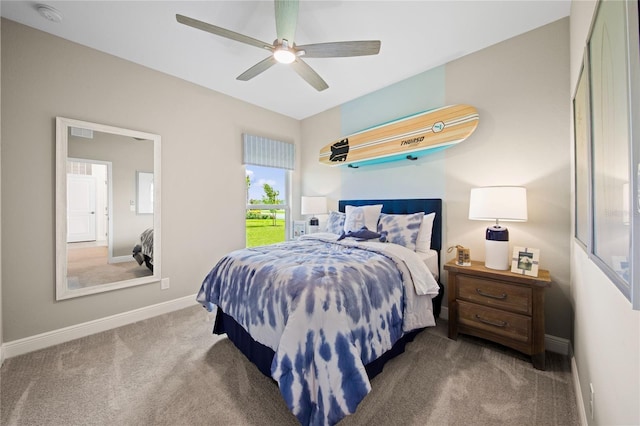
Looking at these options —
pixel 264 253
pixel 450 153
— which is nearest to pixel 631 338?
pixel 264 253

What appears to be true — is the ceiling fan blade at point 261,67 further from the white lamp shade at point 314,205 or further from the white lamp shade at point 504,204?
the white lamp shade at point 504,204

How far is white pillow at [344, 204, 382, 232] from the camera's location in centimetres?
289

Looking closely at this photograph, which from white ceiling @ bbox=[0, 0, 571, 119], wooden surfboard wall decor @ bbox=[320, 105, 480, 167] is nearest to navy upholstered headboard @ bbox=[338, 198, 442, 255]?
wooden surfboard wall decor @ bbox=[320, 105, 480, 167]

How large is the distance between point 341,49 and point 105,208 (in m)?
2.77

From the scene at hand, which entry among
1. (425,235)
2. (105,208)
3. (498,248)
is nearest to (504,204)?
(498,248)

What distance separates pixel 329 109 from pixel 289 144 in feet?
2.87

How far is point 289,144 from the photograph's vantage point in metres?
4.24

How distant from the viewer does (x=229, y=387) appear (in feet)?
5.48

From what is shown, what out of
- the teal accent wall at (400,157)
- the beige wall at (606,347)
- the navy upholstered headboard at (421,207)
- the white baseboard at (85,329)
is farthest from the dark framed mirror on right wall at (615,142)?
the white baseboard at (85,329)

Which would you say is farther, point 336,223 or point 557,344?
point 336,223

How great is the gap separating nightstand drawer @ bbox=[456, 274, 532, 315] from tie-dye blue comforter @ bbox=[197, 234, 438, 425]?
1.09 ft

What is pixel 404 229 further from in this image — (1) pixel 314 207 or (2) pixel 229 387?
(2) pixel 229 387

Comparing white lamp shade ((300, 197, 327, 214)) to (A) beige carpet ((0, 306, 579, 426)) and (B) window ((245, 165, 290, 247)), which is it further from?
(A) beige carpet ((0, 306, 579, 426))

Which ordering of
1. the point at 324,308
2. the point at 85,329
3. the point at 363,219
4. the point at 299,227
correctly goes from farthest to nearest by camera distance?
the point at 299,227 < the point at 363,219 < the point at 85,329 < the point at 324,308
